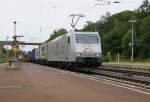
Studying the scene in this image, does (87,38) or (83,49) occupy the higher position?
(87,38)

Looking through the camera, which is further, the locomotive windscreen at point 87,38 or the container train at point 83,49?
the locomotive windscreen at point 87,38

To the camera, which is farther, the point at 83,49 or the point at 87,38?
the point at 87,38

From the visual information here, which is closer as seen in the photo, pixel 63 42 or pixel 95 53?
pixel 95 53

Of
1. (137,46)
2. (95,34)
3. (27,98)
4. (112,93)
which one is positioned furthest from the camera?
(137,46)

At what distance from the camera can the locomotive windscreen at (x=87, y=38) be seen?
35.1 m

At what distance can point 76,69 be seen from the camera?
36.8 metres

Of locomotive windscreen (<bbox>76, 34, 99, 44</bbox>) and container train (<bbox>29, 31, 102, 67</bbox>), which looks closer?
container train (<bbox>29, 31, 102, 67</bbox>)

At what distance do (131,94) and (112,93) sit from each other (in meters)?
0.78

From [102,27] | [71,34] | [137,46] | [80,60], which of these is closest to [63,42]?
[71,34]

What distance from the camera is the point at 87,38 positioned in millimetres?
35375

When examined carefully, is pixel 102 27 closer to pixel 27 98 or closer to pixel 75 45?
pixel 75 45

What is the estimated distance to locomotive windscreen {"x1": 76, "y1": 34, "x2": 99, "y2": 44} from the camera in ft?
115

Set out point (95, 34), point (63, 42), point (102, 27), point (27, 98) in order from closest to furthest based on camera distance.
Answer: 1. point (27, 98)
2. point (95, 34)
3. point (63, 42)
4. point (102, 27)

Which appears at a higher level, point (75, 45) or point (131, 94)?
point (75, 45)
